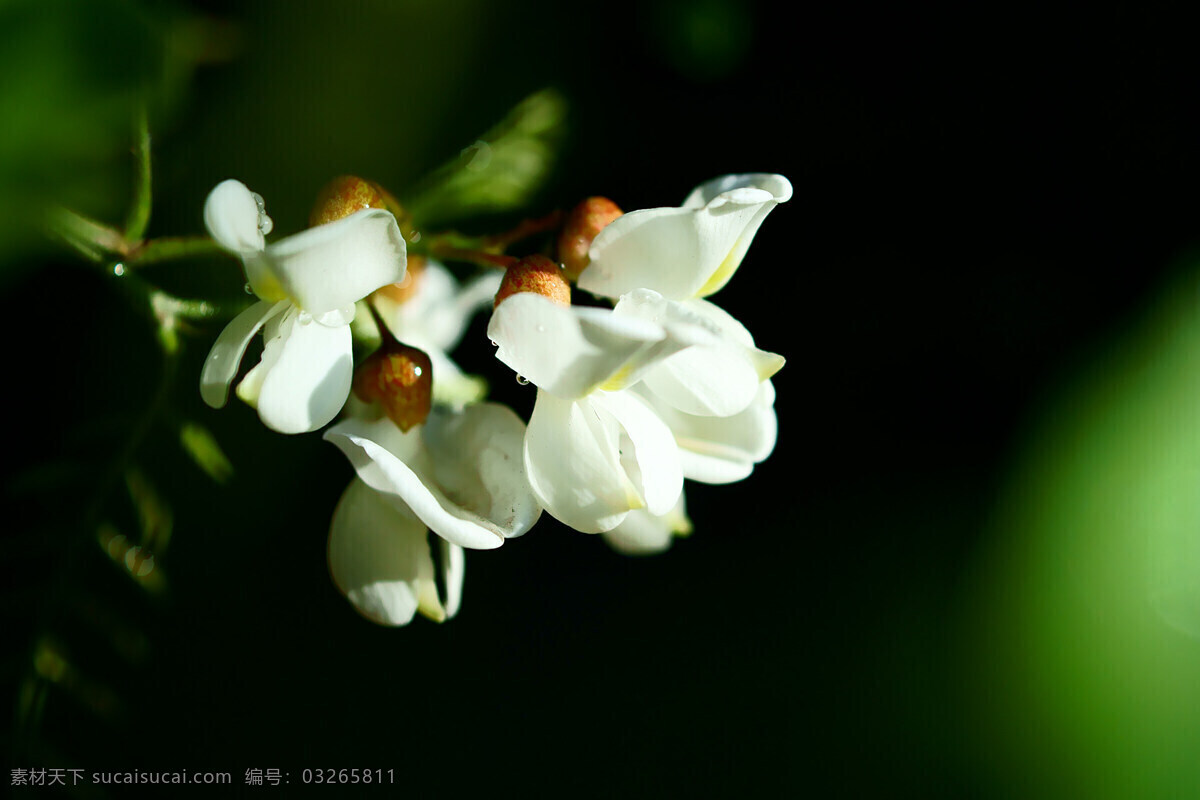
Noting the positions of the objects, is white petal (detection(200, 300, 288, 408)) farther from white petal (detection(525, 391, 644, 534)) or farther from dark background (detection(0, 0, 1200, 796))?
dark background (detection(0, 0, 1200, 796))

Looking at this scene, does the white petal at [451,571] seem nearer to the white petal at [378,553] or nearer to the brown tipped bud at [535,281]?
the white petal at [378,553]

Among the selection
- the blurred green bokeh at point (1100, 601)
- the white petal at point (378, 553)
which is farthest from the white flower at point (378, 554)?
the blurred green bokeh at point (1100, 601)

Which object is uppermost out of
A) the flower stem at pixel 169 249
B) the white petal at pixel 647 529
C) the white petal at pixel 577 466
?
the flower stem at pixel 169 249

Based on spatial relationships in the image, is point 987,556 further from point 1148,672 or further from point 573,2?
point 573,2

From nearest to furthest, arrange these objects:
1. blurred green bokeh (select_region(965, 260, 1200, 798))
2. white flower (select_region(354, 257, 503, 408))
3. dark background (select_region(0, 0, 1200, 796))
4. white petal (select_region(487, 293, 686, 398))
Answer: white petal (select_region(487, 293, 686, 398)), white flower (select_region(354, 257, 503, 408)), dark background (select_region(0, 0, 1200, 796)), blurred green bokeh (select_region(965, 260, 1200, 798))

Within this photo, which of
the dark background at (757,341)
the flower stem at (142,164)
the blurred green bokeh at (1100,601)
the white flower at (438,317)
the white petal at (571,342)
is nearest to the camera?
the white petal at (571,342)

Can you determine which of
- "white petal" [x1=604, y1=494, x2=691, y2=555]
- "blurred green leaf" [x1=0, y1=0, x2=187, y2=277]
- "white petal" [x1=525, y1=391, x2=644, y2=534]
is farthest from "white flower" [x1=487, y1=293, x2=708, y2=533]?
"blurred green leaf" [x1=0, y1=0, x2=187, y2=277]

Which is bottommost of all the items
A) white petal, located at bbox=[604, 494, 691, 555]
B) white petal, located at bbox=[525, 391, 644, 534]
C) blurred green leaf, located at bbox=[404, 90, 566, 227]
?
white petal, located at bbox=[525, 391, 644, 534]

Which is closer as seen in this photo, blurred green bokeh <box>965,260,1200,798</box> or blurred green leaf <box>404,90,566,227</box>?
blurred green leaf <box>404,90,566,227</box>
